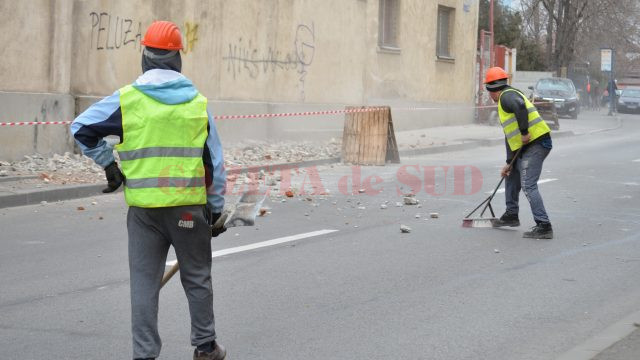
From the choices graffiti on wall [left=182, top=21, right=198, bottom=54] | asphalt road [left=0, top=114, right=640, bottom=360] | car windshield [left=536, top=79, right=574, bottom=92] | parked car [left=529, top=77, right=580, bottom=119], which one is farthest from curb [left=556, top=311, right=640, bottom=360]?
car windshield [left=536, top=79, right=574, bottom=92]

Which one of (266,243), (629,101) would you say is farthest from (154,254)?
(629,101)

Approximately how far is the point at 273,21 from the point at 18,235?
1279cm

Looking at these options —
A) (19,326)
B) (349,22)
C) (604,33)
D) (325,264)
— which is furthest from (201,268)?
(604,33)

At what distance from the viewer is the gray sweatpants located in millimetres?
4984

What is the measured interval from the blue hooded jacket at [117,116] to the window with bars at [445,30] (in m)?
26.2

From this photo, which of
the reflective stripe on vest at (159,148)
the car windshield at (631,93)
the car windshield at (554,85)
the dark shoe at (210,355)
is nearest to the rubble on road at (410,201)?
the dark shoe at (210,355)

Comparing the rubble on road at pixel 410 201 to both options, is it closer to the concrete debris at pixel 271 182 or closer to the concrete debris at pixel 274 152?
the concrete debris at pixel 271 182

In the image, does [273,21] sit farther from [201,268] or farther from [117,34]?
[201,268]

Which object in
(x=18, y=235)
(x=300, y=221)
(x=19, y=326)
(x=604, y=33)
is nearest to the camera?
(x=19, y=326)

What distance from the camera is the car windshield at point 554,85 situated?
40438 mm

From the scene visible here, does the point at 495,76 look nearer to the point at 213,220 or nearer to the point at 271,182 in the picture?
the point at 271,182

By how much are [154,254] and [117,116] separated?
2.30 ft

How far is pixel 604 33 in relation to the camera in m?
54.5

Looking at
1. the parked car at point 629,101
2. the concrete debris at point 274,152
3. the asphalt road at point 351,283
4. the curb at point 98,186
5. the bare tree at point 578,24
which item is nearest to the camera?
the asphalt road at point 351,283
